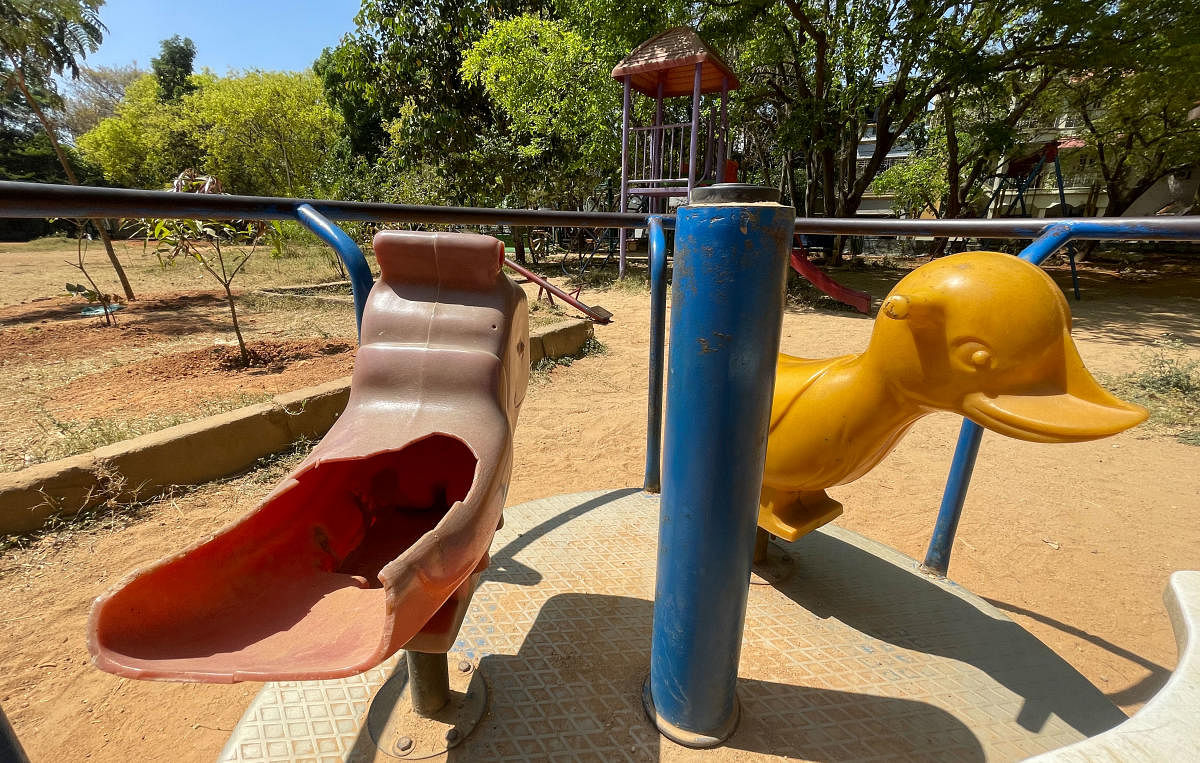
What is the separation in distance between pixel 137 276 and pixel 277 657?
11874 millimetres

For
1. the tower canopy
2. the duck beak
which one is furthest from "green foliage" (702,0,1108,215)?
the duck beak

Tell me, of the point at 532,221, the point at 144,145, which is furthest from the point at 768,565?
the point at 144,145

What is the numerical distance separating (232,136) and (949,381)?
24496 mm

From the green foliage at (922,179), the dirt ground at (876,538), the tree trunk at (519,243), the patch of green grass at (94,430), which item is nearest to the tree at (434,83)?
the tree trunk at (519,243)

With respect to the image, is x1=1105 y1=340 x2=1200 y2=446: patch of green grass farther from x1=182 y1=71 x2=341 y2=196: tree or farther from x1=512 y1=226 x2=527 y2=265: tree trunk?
x1=182 y1=71 x2=341 y2=196: tree

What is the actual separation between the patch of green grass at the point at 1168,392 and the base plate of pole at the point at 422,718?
4603 millimetres

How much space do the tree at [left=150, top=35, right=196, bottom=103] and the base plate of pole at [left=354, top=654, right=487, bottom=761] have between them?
120ft

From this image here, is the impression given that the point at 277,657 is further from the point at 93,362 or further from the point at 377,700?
the point at 93,362

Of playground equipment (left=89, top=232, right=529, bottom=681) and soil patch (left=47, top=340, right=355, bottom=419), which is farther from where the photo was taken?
soil patch (left=47, top=340, right=355, bottom=419)

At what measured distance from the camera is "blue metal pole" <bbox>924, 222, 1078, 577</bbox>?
1.17m

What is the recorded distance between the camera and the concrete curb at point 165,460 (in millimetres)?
2170

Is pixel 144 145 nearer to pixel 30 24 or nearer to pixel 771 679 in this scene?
pixel 30 24

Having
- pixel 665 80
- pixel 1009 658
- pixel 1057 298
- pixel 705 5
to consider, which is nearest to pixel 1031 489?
pixel 1009 658

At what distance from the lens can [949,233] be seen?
4.14ft
